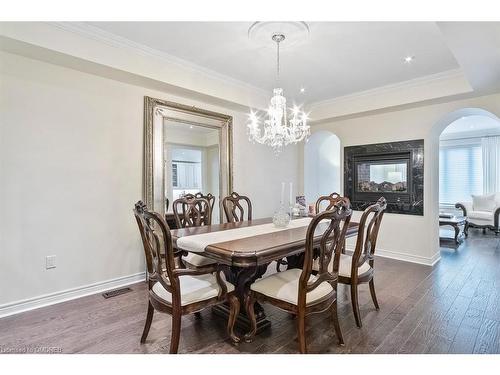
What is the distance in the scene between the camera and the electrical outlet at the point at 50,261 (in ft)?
8.77

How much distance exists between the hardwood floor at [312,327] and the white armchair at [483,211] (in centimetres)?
388

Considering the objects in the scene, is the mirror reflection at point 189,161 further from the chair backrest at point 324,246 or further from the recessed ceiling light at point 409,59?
the recessed ceiling light at point 409,59

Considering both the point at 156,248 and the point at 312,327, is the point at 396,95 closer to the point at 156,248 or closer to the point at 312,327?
the point at 312,327

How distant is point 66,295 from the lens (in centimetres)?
278

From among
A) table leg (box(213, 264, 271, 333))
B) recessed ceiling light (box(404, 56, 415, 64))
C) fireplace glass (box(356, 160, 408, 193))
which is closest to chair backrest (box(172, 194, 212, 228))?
table leg (box(213, 264, 271, 333))

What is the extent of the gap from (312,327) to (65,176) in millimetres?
2729

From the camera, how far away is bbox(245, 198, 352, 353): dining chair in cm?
175

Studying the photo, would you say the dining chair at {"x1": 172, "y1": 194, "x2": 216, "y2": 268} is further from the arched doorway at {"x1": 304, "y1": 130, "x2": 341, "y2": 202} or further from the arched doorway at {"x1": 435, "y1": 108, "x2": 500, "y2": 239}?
the arched doorway at {"x1": 435, "y1": 108, "x2": 500, "y2": 239}

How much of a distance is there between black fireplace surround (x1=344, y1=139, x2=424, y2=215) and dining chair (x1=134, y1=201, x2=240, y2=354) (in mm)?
3516

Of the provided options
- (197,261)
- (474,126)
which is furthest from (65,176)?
(474,126)

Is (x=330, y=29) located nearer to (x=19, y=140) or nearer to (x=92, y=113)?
(x=92, y=113)

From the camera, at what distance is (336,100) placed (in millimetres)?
4711
